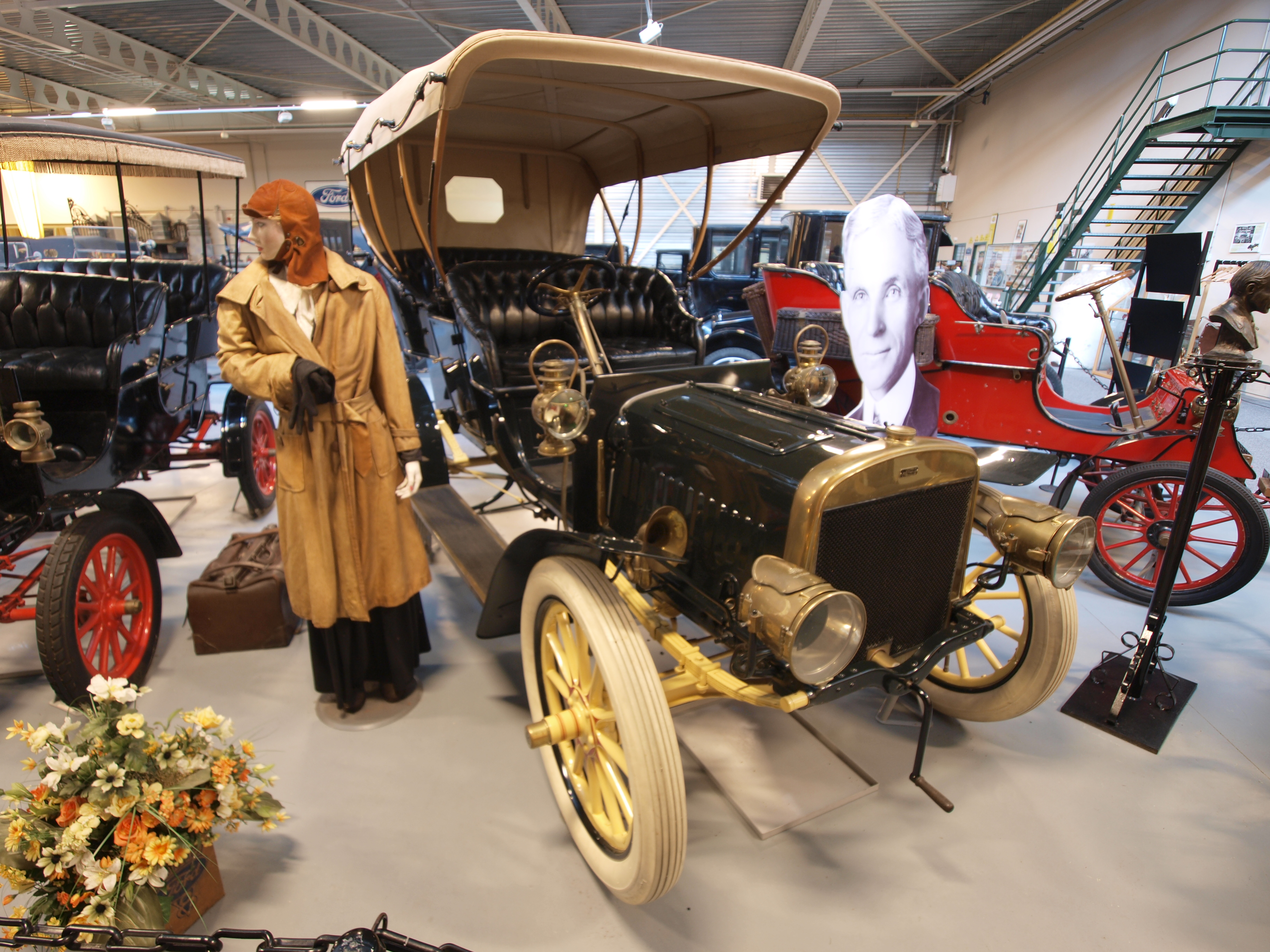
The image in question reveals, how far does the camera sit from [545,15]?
7.72 meters

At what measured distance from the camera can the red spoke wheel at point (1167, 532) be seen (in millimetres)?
2998

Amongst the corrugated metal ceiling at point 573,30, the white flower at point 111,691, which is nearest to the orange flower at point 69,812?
Result: the white flower at point 111,691

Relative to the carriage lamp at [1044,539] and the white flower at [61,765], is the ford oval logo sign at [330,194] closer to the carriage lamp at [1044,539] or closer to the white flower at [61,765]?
the white flower at [61,765]

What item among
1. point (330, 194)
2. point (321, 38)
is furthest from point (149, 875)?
point (330, 194)

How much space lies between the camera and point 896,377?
3.92 metres

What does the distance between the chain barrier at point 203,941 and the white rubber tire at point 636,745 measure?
51cm

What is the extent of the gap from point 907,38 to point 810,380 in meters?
8.61

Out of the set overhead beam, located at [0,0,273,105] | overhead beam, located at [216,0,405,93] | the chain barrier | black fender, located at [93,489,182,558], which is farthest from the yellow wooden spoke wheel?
overhead beam, located at [0,0,273,105]

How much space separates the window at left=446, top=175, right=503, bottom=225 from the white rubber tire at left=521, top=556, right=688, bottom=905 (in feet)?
10.2

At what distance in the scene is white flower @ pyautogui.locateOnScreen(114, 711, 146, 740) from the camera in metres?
1.55

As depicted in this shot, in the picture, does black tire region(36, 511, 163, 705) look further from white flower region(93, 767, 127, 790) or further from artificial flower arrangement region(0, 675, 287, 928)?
white flower region(93, 767, 127, 790)

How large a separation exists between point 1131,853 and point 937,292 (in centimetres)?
344

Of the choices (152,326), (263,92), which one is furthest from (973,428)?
(263,92)

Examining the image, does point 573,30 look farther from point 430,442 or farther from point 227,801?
point 227,801
